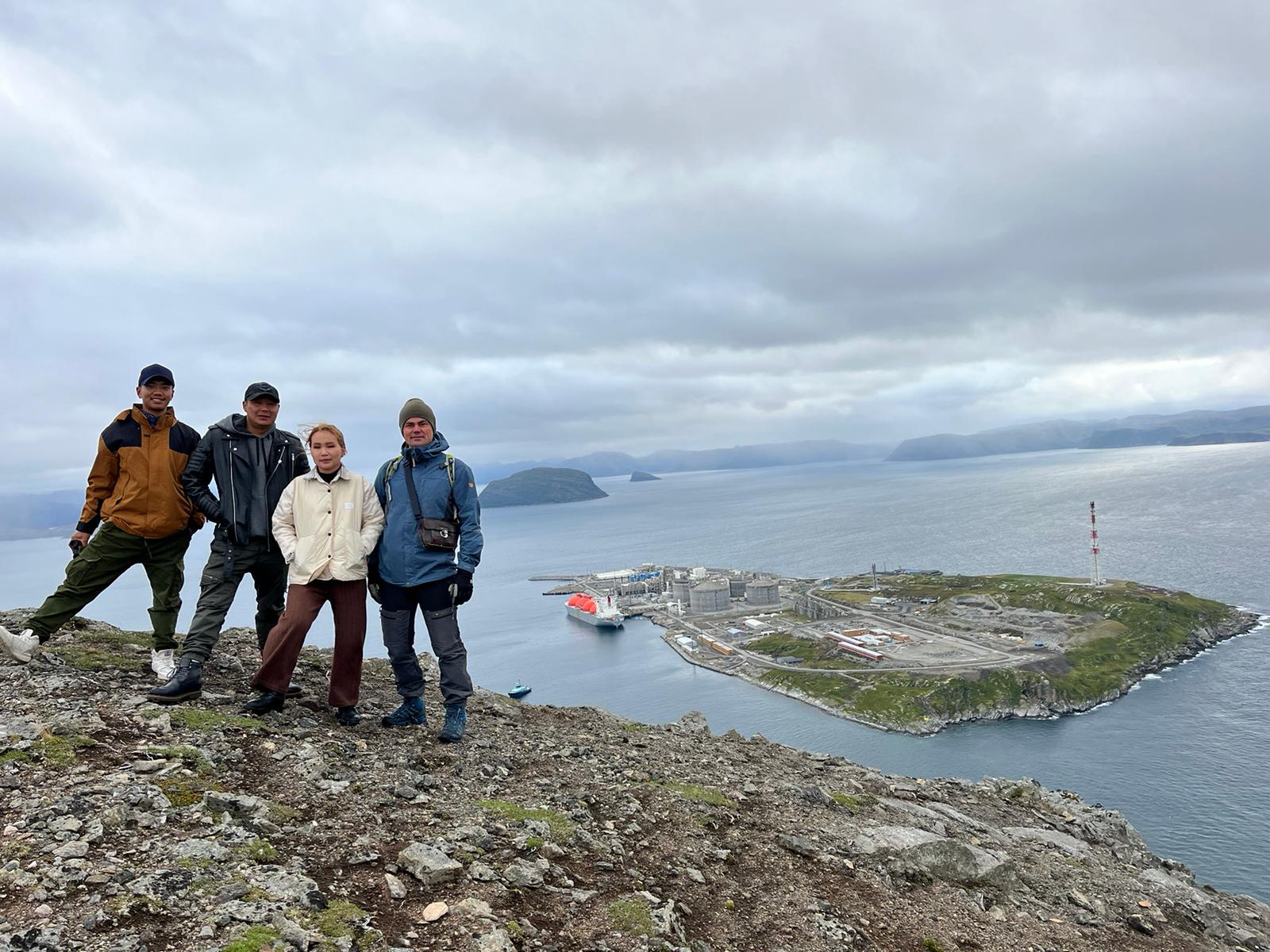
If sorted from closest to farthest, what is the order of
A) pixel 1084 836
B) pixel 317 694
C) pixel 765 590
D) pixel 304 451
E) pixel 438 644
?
pixel 438 644 → pixel 304 451 → pixel 317 694 → pixel 1084 836 → pixel 765 590

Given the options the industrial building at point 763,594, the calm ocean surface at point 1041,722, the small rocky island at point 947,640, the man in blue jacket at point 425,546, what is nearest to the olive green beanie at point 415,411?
the man in blue jacket at point 425,546

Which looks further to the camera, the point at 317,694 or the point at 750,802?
the point at 317,694

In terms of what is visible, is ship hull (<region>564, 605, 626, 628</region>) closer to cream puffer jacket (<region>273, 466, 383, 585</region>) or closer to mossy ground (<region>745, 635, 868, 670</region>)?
mossy ground (<region>745, 635, 868, 670</region>)

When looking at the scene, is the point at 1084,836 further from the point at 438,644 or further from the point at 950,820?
the point at 438,644

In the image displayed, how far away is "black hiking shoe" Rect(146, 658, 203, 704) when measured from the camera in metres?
8.08

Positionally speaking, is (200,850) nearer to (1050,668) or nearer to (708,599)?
(1050,668)

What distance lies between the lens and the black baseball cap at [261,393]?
845cm

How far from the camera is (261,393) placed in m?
8.48

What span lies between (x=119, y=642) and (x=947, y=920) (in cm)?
1350

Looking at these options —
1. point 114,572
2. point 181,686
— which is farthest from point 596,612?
point 181,686

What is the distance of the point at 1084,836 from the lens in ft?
42.6

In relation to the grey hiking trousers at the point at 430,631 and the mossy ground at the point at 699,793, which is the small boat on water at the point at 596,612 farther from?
the grey hiking trousers at the point at 430,631

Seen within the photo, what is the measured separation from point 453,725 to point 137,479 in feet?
17.3

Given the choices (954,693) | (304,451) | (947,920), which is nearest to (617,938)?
(947,920)
